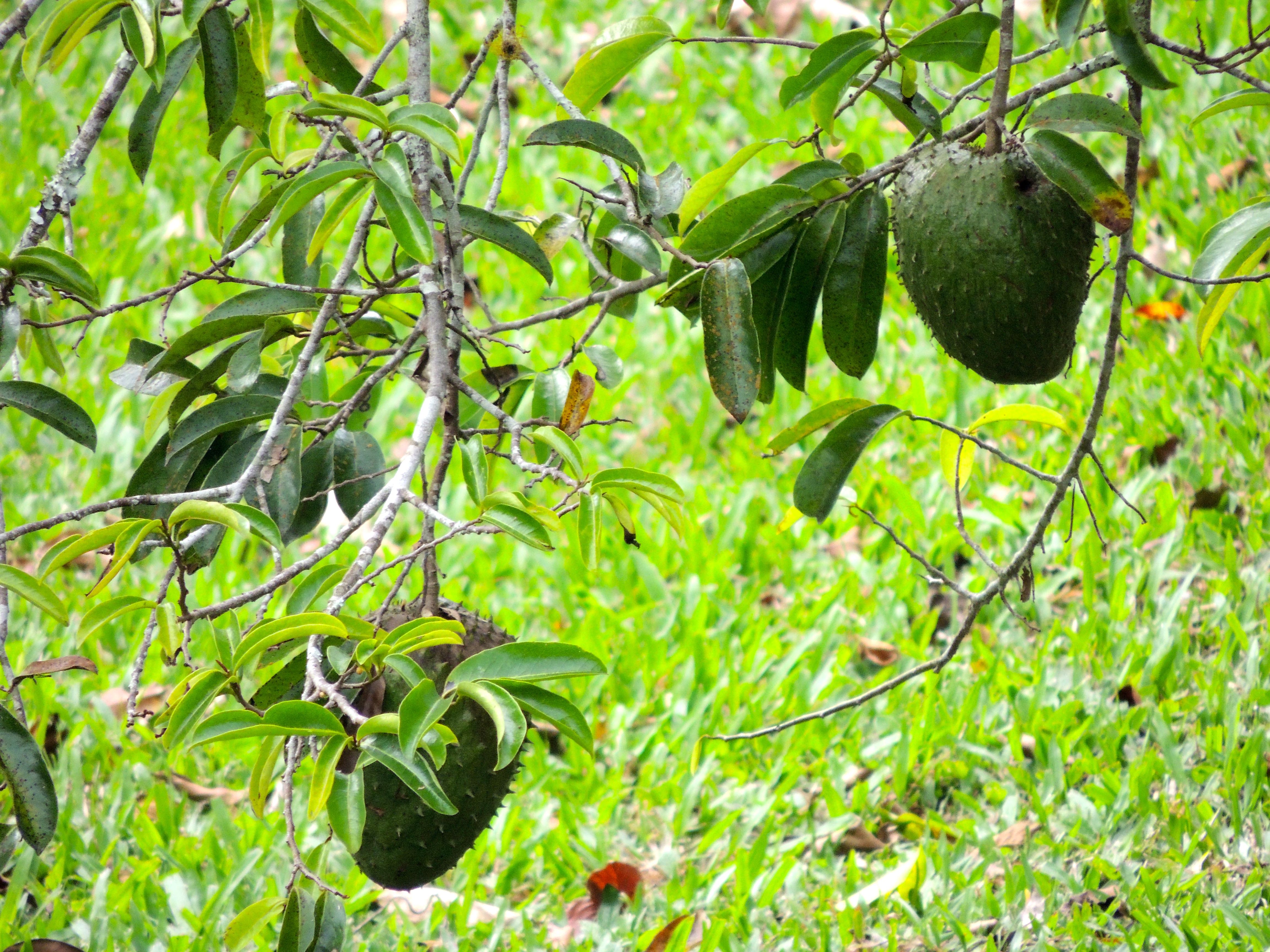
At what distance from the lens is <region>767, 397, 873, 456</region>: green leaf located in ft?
4.38

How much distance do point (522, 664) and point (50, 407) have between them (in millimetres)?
613

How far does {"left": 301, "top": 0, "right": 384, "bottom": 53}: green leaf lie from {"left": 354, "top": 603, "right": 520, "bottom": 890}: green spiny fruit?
0.65m

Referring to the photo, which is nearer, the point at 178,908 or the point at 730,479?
the point at 178,908

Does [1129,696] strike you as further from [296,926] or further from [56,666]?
[56,666]

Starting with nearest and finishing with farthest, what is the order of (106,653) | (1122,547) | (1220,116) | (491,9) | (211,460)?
(211,460), (1122,547), (106,653), (1220,116), (491,9)

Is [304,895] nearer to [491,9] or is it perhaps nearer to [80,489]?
[80,489]

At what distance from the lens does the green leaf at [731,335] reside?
1108 mm

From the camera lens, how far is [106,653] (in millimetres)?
2787

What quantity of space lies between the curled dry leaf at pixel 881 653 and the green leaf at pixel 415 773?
5.52 feet

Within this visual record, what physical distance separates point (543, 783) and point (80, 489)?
170 cm

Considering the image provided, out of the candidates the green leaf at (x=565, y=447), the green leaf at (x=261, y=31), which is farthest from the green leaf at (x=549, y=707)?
the green leaf at (x=261, y=31)

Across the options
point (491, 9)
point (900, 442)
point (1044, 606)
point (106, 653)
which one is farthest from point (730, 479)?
point (491, 9)

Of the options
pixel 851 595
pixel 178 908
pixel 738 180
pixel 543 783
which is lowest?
pixel 178 908

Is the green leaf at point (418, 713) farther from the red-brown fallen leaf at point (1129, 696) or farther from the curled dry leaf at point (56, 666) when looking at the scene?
the red-brown fallen leaf at point (1129, 696)
